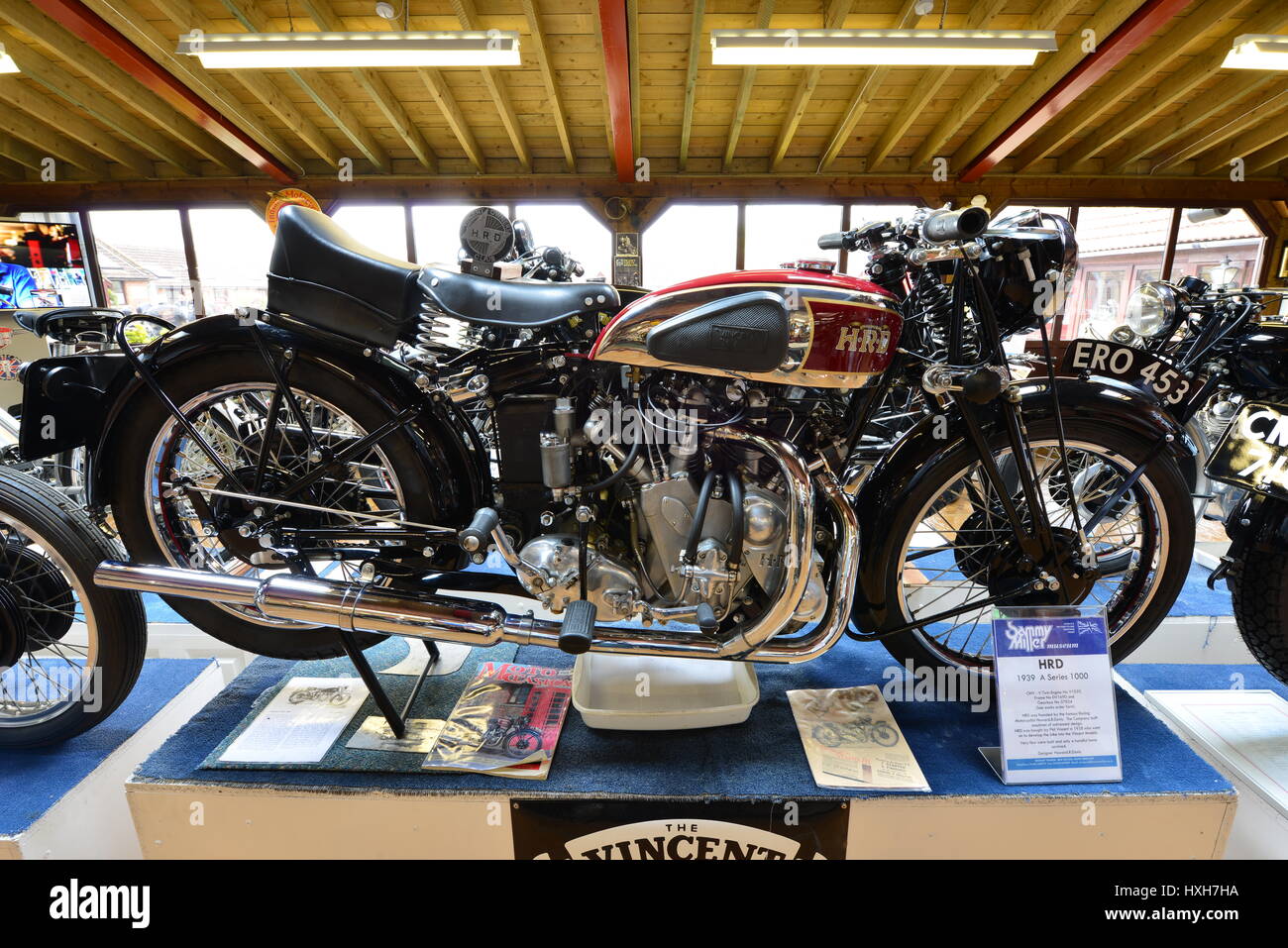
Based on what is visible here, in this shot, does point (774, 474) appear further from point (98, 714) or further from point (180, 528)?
point (98, 714)

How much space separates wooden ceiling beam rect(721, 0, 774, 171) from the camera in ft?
12.9

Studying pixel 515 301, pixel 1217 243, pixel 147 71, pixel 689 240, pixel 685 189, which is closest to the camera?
pixel 515 301

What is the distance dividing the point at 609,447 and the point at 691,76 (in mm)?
4457

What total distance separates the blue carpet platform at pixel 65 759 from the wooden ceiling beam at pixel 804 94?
4895mm

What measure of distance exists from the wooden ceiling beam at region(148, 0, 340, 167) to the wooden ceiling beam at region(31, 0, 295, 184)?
16cm

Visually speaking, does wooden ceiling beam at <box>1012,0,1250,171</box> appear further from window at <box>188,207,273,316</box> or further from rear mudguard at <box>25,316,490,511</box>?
window at <box>188,207,273,316</box>

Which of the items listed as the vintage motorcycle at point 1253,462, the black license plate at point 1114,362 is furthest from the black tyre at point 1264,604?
the black license plate at point 1114,362

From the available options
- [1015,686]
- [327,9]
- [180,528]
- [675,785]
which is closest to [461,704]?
[675,785]

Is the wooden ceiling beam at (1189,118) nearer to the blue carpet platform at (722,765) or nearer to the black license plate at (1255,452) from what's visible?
the black license plate at (1255,452)

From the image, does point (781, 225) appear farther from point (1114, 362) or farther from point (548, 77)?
point (1114, 362)

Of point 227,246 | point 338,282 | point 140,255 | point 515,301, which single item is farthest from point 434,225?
point 515,301

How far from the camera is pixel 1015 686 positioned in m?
1.38

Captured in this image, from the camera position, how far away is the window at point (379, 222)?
22.0 feet

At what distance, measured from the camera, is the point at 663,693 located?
1.54 metres
